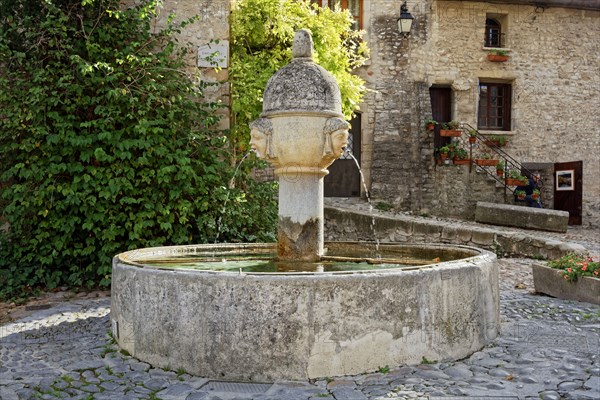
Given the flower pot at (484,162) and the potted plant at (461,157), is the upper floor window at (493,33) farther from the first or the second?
the flower pot at (484,162)

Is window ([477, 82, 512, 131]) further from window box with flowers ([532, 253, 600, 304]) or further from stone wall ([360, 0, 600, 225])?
window box with flowers ([532, 253, 600, 304])

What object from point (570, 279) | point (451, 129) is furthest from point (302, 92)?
point (451, 129)

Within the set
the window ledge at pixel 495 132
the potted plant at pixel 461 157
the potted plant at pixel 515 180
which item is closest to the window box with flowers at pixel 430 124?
the potted plant at pixel 461 157

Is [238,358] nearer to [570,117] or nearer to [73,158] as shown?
[73,158]

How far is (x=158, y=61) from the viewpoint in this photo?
707 centimetres

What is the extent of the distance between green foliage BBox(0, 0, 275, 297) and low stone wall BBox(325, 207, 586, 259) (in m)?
3.23

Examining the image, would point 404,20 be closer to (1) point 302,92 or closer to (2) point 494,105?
(2) point 494,105

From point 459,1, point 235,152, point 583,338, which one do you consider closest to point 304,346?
point 583,338

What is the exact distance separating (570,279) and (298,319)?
355cm

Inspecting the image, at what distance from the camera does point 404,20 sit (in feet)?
45.3

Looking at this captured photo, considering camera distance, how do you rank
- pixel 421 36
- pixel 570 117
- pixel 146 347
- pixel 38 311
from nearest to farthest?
1. pixel 146 347
2. pixel 38 311
3. pixel 421 36
4. pixel 570 117

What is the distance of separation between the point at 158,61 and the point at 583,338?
18.2ft

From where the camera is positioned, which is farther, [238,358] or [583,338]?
[583,338]

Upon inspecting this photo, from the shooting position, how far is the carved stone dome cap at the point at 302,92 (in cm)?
431
